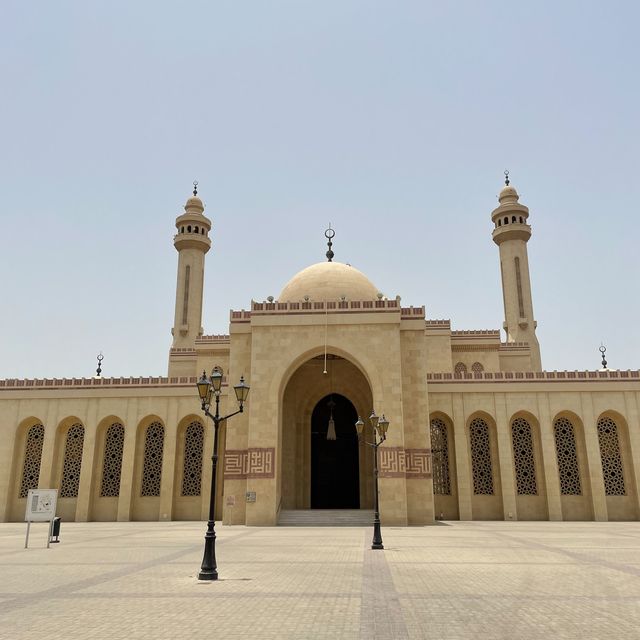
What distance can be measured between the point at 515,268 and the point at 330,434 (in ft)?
57.1

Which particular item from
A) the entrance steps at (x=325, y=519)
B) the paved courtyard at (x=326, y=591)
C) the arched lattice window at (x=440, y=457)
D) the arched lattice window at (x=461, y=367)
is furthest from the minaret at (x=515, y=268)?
the paved courtyard at (x=326, y=591)

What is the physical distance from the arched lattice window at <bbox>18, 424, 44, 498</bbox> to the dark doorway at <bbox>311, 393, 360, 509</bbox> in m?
12.7

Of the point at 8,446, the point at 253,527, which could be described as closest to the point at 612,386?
the point at 253,527

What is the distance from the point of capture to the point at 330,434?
23.3 m

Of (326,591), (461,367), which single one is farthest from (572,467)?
(326,591)

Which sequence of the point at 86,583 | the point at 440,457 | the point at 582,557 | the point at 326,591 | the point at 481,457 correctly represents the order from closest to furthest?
the point at 326,591, the point at 86,583, the point at 582,557, the point at 481,457, the point at 440,457

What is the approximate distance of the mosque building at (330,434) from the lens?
22.2m

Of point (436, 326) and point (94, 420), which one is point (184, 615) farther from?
point (436, 326)

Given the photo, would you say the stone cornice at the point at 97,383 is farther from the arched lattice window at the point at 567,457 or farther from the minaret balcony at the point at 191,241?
the arched lattice window at the point at 567,457

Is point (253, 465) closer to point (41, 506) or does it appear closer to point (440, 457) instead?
point (41, 506)

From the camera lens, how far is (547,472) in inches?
971

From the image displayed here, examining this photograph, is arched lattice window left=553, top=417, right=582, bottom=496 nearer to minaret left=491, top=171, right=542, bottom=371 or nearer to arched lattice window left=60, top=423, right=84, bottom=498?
minaret left=491, top=171, right=542, bottom=371

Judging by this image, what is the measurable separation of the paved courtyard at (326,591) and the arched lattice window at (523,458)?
10653 mm

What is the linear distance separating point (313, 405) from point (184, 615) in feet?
67.9
